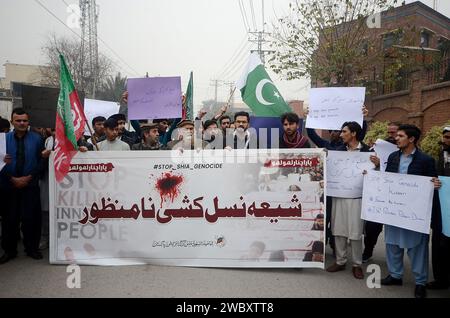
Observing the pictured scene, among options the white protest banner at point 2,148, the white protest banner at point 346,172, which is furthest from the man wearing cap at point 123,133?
the white protest banner at point 346,172

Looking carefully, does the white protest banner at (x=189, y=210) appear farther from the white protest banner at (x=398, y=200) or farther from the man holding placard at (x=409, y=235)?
the man holding placard at (x=409, y=235)

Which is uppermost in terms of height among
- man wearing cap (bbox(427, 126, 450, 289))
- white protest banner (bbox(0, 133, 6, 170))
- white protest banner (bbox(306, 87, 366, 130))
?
white protest banner (bbox(306, 87, 366, 130))

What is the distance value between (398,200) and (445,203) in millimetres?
442

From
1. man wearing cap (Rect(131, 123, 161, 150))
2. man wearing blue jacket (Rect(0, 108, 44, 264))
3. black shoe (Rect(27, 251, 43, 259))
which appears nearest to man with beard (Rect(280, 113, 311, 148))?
man wearing cap (Rect(131, 123, 161, 150))

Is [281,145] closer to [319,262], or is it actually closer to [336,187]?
[336,187]

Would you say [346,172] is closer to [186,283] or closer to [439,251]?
[439,251]

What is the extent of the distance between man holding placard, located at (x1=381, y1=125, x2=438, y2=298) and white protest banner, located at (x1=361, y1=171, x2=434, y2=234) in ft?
0.37

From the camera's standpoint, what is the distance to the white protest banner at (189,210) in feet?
14.3

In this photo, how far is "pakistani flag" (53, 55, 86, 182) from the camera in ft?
14.4

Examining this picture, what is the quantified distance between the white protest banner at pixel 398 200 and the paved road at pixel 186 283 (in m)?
0.75

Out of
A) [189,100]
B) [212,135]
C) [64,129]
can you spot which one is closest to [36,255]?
[64,129]

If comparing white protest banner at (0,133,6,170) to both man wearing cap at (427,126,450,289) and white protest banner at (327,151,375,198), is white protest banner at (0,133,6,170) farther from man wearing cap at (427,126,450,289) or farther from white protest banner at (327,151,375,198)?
man wearing cap at (427,126,450,289)

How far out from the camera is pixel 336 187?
449 cm
